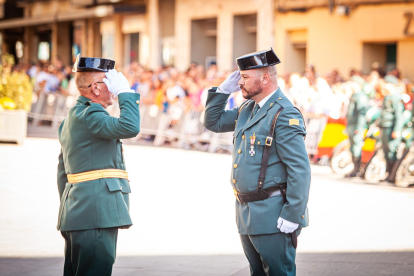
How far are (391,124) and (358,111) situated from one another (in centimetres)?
80

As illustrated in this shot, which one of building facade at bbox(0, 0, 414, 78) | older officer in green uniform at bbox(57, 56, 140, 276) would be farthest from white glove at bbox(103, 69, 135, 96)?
building facade at bbox(0, 0, 414, 78)

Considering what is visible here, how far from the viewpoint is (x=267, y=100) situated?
15.4ft

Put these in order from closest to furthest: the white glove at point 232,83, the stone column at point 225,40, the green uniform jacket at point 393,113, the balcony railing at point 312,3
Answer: the white glove at point 232,83
the green uniform jacket at point 393,113
the balcony railing at point 312,3
the stone column at point 225,40

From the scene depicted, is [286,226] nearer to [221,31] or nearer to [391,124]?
[391,124]

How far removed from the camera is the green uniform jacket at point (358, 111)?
14.0m

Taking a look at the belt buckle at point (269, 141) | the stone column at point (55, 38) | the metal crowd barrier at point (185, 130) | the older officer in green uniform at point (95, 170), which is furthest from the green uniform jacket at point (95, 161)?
the stone column at point (55, 38)

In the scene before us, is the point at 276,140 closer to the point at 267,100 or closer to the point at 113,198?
the point at 267,100

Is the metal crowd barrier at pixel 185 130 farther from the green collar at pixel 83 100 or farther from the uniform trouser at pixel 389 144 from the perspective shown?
the green collar at pixel 83 100

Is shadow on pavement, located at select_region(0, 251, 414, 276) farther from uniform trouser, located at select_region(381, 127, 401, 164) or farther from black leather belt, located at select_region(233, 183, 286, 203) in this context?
uniform trouser, located at select_region(381, 127, 401, 164)

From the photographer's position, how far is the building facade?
22.5 meters

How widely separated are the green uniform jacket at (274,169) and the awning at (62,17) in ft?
98.0

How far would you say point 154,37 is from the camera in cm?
3238

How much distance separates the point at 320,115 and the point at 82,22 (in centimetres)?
2484

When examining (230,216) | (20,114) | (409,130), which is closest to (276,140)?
(230,216)
